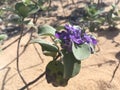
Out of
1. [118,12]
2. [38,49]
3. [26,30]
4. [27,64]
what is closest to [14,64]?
[27,64]

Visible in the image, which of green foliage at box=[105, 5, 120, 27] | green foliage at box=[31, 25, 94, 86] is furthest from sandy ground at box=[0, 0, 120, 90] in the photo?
green foliage at box=[31, 25, 94, 86]

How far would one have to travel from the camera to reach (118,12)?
3191 millimetres

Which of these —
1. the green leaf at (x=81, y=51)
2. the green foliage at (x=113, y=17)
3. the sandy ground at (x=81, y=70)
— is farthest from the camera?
the green foliage at (x=113, y=17)

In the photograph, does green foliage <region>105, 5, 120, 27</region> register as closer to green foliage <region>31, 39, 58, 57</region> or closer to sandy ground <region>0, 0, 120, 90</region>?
sandy ground <region>0, 0, 120, 90</region>

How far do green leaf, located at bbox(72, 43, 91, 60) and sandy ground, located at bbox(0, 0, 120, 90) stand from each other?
2.70 ft

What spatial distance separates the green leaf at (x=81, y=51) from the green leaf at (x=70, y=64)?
0.21 ft

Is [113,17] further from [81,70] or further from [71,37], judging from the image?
[71,37]

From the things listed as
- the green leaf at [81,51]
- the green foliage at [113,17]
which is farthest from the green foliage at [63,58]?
the green foliage at [113,17]

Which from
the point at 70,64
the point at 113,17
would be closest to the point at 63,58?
the point at 70,64

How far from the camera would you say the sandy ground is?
239 centimetres

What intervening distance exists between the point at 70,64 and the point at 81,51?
0.09 metres

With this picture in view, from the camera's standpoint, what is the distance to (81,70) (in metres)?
2.58

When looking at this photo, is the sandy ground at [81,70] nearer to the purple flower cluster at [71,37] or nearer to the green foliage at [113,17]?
the green foliage at [113,17]

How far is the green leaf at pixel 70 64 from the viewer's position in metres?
1.60
